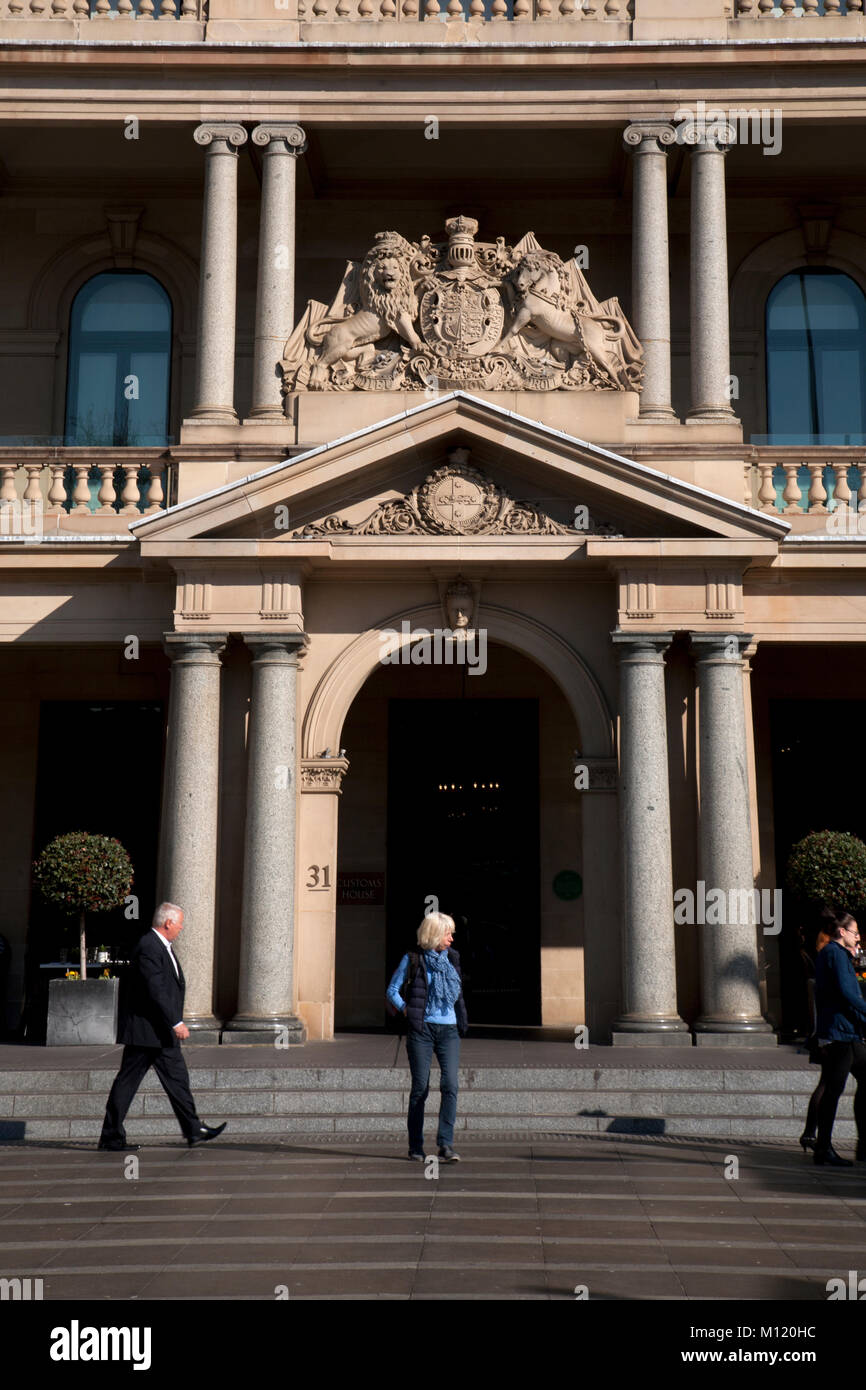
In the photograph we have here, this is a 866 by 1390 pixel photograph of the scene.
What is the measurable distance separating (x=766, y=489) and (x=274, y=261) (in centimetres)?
656

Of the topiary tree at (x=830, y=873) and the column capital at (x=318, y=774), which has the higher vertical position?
the column capital at (x=318, y=774)

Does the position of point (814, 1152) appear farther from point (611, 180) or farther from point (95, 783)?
point (611, 180)

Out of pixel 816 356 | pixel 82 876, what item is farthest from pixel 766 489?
pixel 82 876

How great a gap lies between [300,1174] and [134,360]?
13164 millimetres

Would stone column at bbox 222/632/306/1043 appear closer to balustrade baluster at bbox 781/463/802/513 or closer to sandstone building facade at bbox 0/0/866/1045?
sandstone building facade at bbox 0/0/866/1045

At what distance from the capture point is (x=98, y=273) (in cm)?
2064

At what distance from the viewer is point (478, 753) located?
66.5 ft

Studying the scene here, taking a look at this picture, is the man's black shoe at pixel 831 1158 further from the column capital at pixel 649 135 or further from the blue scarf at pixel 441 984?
the column capital at pixel 649 135

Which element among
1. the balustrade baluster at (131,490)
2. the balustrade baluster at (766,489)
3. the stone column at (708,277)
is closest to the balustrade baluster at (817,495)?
the balustrade baluster at (766,489)

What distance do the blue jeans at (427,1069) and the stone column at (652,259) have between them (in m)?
9.04

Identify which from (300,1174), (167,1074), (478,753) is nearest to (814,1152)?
(300,1174)

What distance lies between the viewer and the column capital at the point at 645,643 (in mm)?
16188

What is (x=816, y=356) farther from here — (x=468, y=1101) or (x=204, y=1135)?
(x=204, y=1135)

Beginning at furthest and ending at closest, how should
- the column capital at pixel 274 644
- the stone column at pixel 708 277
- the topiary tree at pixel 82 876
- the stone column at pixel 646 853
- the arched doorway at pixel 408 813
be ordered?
1. the stone column at pixel 708 277
2. the arched doorway at pixel 408 813
3. the column capital at pixel 274 644
4. the topiary tree at pixel 82 876
5. the stone column at pixel 646 853
